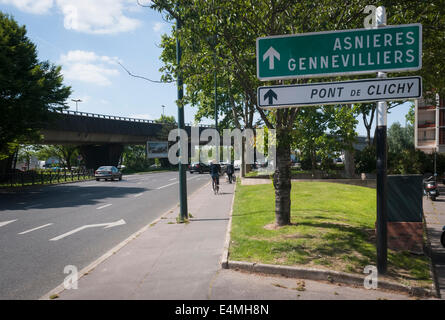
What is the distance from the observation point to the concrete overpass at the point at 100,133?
1624 inches

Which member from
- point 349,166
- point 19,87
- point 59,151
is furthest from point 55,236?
point 59,151

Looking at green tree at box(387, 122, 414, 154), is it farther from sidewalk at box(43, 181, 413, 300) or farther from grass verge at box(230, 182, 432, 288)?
sidewalk at box(43, 181, 413, 300)

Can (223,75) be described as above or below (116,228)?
above

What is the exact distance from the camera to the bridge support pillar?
55.3m

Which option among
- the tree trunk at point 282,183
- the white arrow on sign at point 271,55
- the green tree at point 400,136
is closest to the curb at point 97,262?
the tree trunk at point 282,183

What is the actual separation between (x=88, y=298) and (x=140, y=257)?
6.58ft

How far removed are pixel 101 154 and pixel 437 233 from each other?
174 ft

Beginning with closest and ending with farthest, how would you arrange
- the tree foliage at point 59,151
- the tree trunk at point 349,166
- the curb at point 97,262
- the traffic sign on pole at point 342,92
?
the curb at point 97,262 < the traffic sign on pole at point 342,92 < the tree trunk at point 349,166 < the tree foliage at point 59,151

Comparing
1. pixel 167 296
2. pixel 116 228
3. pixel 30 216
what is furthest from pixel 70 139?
pixel 167 296

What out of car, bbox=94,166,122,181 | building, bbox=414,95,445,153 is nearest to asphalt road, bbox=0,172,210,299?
car, bbox=94,166,122,181

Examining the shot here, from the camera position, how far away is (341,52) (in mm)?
5625

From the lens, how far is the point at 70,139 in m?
42.9

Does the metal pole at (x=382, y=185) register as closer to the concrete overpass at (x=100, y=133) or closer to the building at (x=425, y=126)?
the concrete overpass at (x=100, y=133)
